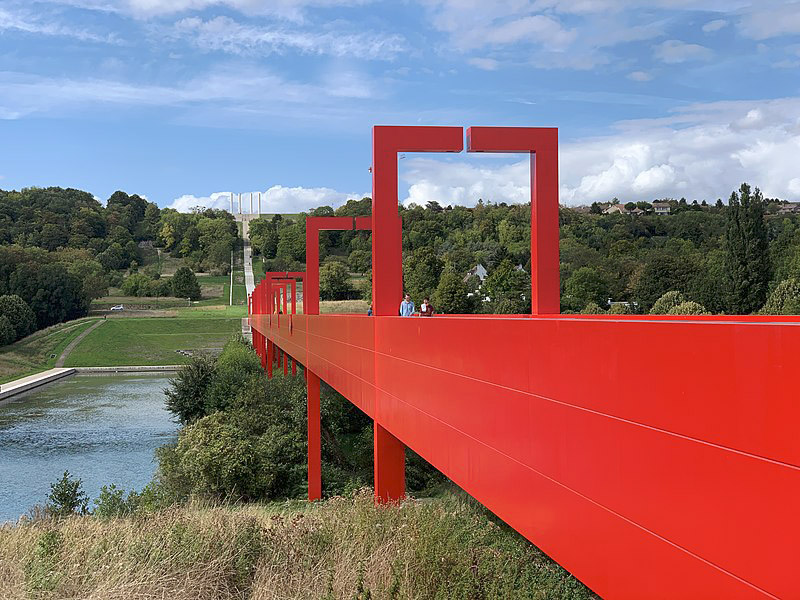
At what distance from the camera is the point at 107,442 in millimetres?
30984

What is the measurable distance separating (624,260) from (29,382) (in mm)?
39233

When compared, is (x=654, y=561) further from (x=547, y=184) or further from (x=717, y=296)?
(x=717, y=296)

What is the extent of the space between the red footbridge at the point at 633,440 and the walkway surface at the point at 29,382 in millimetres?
48758

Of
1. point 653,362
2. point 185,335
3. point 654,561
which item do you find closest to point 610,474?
point 654,561

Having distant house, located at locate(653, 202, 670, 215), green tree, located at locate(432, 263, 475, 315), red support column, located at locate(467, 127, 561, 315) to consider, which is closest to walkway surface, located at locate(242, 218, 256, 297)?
distant house, located at locate(653, 202, 670, 215)

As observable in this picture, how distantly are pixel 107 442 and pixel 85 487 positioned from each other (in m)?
8.07

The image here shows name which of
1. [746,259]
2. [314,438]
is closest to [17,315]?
[746,259]

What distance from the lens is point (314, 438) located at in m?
17.3

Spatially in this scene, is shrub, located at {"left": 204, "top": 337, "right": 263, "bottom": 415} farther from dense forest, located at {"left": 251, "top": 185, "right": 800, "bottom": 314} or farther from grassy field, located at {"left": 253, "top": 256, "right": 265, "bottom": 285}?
grassy field, located at {"left": 253, "top": 256, "right": 265, "bottom": 285}

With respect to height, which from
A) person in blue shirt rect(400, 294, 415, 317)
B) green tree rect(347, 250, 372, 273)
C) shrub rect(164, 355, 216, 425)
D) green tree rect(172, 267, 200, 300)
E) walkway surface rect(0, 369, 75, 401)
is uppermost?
green tree rect(347, 250, 372, 273)

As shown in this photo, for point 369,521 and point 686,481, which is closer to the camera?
point 686,481

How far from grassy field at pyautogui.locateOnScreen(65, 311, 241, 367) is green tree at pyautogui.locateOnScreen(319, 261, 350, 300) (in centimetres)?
1258

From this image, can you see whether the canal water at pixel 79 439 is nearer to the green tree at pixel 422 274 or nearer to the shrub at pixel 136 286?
the green tree at pixel 422 274

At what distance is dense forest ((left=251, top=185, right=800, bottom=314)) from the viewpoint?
140 ft
